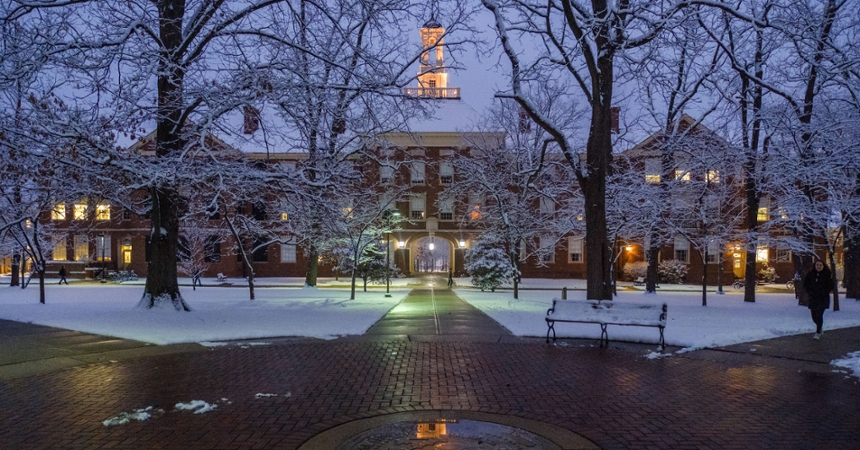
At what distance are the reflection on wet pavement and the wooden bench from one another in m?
6.41

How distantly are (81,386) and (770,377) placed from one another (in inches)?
390

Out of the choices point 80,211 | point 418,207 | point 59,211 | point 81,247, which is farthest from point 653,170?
point 81,247

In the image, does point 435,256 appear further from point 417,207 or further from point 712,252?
point 712,252

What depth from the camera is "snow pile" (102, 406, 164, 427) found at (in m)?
6.05

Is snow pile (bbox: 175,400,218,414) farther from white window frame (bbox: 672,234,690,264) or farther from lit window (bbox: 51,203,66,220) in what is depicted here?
white window frame (bbox: 672,234,690,264)

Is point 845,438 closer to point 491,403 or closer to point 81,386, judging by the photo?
point 491,403

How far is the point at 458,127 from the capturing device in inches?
1927

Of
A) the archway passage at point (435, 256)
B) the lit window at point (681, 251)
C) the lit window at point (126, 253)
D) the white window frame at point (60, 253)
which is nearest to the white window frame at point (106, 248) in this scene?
the lit window at point (126, 253)

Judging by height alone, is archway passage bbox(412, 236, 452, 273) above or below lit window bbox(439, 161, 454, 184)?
below

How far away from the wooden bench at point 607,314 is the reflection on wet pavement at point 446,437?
21.0ft

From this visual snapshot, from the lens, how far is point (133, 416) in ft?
20.6

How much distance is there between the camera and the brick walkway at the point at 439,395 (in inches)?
225

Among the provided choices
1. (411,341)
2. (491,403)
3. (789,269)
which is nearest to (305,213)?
(411,341)

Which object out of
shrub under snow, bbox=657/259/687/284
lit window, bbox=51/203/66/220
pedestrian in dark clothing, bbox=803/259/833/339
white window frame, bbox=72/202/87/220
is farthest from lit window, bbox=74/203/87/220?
shrub under snow, bbox=657/259/687/284
